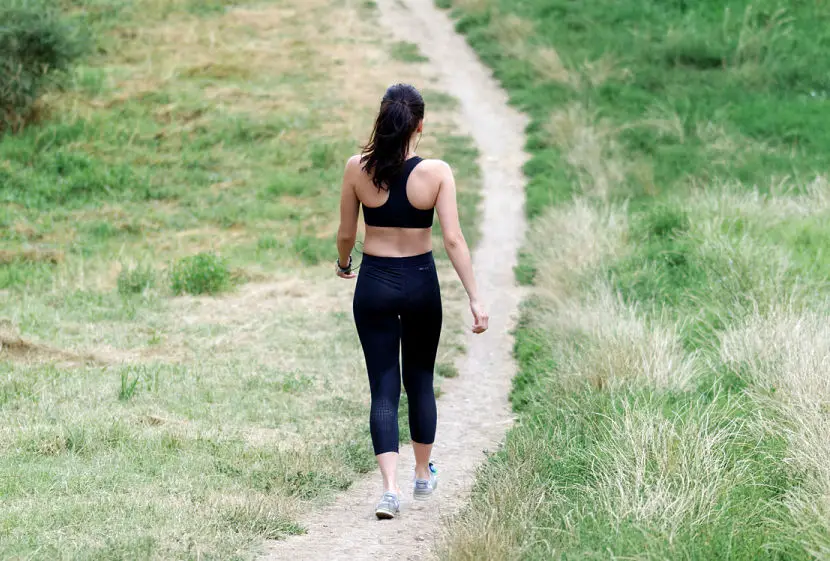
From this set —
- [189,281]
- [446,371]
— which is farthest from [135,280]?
[446,371]

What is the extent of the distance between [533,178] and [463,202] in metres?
1.47

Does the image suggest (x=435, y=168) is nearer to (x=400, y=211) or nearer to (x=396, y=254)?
(x=400, y=211)

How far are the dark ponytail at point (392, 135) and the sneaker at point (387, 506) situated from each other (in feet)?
5.06

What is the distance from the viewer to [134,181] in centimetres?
1578

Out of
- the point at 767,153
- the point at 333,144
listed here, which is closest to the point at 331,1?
the point at 333,144

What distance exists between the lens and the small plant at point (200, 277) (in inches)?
433

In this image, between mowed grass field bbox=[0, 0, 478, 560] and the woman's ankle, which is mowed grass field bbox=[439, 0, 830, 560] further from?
mowed grass field bbox=[0, 0, 478, 560]

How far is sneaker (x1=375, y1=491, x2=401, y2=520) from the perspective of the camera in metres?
5.04

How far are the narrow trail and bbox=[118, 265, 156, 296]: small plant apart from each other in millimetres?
3663

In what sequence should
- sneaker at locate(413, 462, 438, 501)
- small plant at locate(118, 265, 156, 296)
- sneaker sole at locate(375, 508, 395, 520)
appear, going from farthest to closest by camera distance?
1. small plant at locate(118, 265, 156, 296)
2. sneaker at locate(413, 462, 438, 501)
3. sneaker sole at locate(375, 508, 395, 520)

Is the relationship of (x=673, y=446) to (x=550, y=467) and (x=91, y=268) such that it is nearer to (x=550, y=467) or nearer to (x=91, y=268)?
(x=550, y=467)

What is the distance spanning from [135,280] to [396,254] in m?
6.67

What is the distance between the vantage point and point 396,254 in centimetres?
502

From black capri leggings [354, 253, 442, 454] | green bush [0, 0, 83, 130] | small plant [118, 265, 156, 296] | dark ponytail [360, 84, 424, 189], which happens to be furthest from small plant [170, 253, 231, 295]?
green bush [0, 0, 83, 130]
